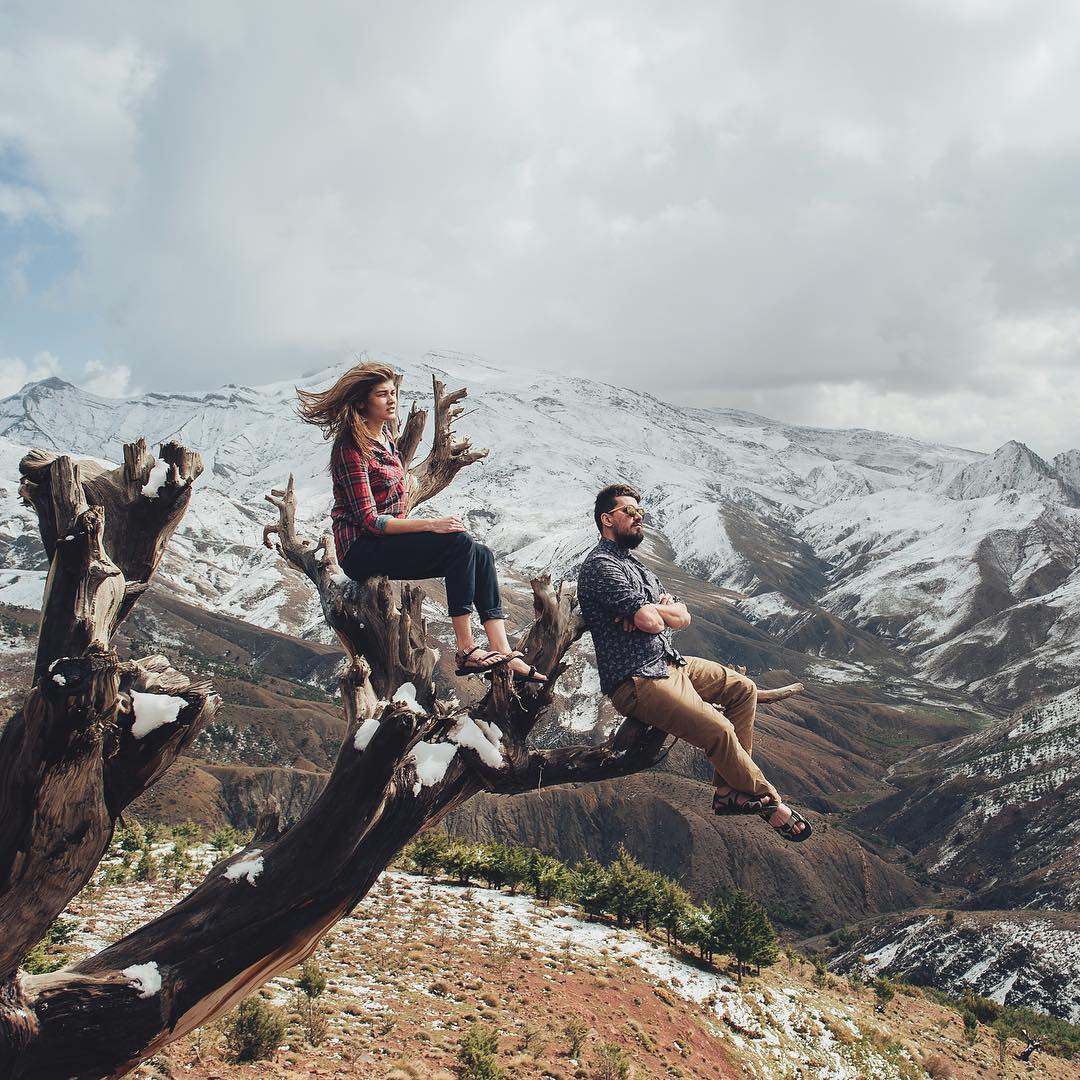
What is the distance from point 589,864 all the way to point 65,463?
59046mm

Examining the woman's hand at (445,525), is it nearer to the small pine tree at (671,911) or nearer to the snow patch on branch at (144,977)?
the snow patch on branch at (144,977)

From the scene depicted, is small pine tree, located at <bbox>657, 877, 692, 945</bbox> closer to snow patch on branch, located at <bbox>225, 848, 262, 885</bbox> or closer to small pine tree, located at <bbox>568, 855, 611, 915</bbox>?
small pine tree, located at <bbox>568, 855, 611, 915</bbox>

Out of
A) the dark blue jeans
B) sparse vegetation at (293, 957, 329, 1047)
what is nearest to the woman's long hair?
the dark blue jeans

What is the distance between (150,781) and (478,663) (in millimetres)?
1593

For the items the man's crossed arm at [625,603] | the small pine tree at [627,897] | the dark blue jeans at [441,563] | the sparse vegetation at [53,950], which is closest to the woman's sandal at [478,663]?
the dark blue jeans at [441,563]

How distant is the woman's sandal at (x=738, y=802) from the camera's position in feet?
14.4

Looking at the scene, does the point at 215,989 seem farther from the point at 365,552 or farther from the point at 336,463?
the point at 336,463

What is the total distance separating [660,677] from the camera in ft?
14.2

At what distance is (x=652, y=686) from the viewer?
4.27m

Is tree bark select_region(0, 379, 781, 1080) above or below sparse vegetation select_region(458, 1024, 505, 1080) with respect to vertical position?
above

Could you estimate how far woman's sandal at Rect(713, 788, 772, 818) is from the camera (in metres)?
4.38

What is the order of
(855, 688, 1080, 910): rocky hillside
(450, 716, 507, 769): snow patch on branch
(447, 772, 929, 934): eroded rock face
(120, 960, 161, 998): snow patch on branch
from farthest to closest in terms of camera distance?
(447, 772, 929, 934): eroded rock face → (855, 688, 1080, 910): rocky hillside → (450, 716, 507, 769): snow patch on branch → (120, 960, 161, 998): snow patch on branch

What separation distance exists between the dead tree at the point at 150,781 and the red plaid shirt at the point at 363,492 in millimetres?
513

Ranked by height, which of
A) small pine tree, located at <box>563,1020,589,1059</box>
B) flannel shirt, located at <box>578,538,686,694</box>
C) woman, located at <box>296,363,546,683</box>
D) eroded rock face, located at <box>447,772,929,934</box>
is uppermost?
woman, located at <box>296,363,546,683</box>
